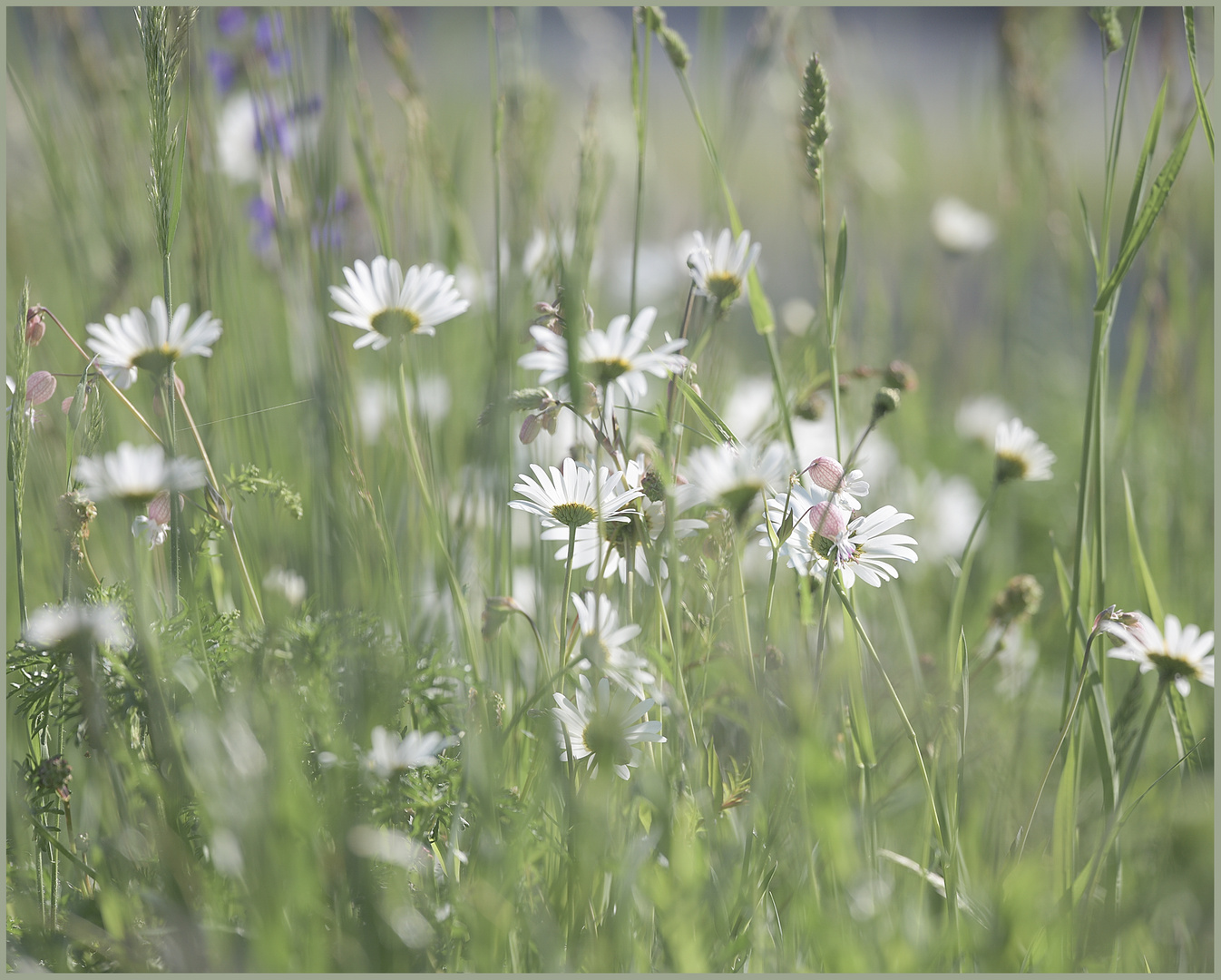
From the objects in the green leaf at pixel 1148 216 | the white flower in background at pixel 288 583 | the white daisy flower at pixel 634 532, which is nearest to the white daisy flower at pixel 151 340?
the white flower in background at pixel 288 583

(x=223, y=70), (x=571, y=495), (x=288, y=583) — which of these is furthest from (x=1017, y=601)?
(x=223, y=70)

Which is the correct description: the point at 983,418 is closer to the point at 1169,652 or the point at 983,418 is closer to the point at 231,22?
the point at 1169,652

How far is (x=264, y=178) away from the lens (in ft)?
3.91

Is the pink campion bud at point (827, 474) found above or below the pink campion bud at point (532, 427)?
below

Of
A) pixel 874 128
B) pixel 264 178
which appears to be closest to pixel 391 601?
pixel 264 178

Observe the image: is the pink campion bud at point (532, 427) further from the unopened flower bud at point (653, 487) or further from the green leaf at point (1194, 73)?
the green leaf at point (1194, 73)

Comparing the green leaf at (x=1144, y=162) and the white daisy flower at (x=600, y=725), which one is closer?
the white daisy flower at (x=600, y=725)

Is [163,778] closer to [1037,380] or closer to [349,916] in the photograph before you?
[349,916]

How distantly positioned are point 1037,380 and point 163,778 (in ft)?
6.28

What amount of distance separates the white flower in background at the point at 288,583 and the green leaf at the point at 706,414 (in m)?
0.43

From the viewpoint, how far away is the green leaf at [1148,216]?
2.20 ft

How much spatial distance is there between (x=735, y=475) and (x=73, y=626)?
1.54 ft

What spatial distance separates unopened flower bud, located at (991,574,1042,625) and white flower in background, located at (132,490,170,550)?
77 cm

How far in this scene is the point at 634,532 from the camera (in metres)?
0.65
